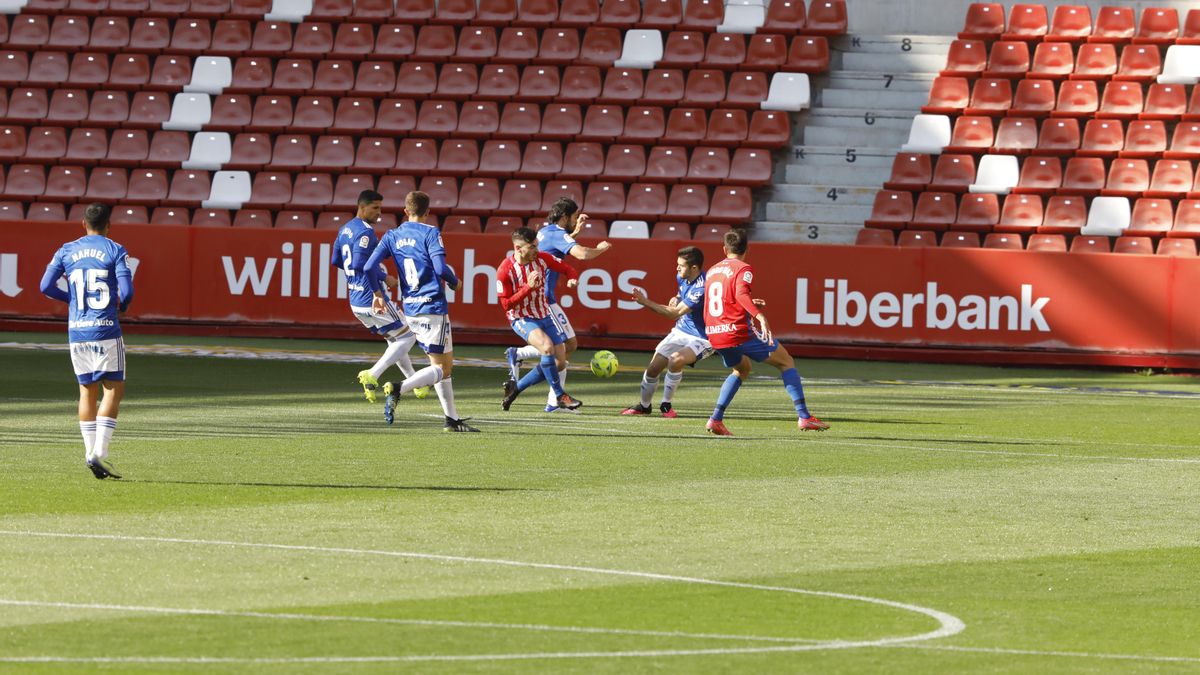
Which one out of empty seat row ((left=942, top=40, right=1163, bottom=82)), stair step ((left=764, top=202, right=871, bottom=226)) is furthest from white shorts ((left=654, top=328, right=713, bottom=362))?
empty seat row ((left=942, top=40, right=1163, bottom=82))

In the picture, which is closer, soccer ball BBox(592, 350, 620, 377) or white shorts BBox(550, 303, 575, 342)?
white shorts BBox(550, 303, 575, 342)

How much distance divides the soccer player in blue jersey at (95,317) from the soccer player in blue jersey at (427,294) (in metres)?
3.83

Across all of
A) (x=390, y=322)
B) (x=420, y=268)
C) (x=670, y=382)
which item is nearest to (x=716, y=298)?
(x=670, y=382)

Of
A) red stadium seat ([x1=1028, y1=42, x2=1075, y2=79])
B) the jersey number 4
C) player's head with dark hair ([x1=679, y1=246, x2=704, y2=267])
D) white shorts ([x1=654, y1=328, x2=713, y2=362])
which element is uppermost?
red stadium seat ([x1=1028, y1=42, x2=1075, y2=79])

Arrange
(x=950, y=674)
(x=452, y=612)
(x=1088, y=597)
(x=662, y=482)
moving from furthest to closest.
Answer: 1. (x=662, y=482)
2. (x=1088, y=597)
3. (x=452, y=612)
4. (x=950, y=674)

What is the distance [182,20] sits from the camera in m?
32.2

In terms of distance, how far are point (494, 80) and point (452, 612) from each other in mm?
22813

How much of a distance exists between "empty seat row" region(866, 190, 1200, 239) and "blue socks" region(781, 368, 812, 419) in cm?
1097

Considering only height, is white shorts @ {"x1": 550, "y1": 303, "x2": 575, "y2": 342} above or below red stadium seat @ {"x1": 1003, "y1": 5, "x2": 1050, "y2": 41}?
below

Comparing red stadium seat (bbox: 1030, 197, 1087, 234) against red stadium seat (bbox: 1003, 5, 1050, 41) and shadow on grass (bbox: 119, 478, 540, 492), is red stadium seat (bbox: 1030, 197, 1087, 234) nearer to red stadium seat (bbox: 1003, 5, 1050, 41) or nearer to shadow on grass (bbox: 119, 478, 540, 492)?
red stadium seat (bbox: 1003, 5, 1050, 41)

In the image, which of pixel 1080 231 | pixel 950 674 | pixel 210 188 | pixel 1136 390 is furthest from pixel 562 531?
pixel 210 188

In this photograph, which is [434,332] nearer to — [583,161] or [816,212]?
[583,161]

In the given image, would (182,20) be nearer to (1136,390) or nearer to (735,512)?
(1136,390)

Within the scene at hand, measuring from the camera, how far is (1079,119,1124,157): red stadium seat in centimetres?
2836
